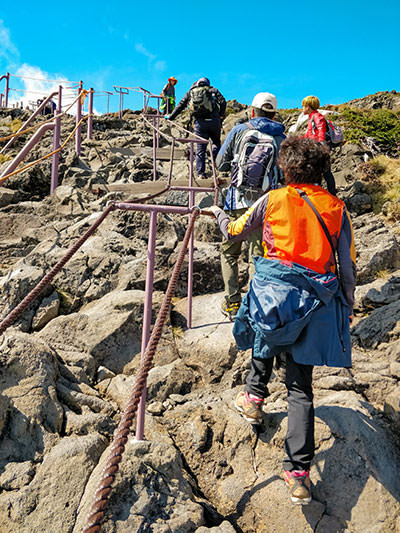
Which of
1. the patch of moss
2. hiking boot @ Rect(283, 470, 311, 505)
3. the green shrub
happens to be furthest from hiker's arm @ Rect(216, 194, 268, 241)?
the green shrub

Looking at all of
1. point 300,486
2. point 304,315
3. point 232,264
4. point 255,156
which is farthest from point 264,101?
point 300,486

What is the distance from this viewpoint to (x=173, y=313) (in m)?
4.39

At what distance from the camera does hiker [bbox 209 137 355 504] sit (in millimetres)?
2121

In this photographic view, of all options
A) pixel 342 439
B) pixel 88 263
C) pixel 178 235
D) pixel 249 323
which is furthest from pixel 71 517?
pixel 178 235

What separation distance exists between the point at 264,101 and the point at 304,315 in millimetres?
2474

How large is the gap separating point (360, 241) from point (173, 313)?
3.55 m

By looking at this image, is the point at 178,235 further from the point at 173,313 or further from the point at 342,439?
the point at 342,439

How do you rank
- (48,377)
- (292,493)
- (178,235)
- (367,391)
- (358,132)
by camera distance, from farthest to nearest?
(358,132) → (178,235) → (367,391) → (48,377) → (292,493)

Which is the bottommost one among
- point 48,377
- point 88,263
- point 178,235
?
point 48,377

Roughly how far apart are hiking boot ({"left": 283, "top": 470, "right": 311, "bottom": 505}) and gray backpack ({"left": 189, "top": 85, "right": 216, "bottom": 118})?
21.0 feet

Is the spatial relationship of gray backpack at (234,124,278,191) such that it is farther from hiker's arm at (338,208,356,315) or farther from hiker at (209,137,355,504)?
hiker's arm at (338,208,356,315)

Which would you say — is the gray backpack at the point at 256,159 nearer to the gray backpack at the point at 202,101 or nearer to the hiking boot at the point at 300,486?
the hiking boot at the point at 300,486

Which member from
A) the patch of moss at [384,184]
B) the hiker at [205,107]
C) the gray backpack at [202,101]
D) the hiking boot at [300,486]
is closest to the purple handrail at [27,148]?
the hiker at [205,107]

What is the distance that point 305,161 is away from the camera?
2352 millimetres
